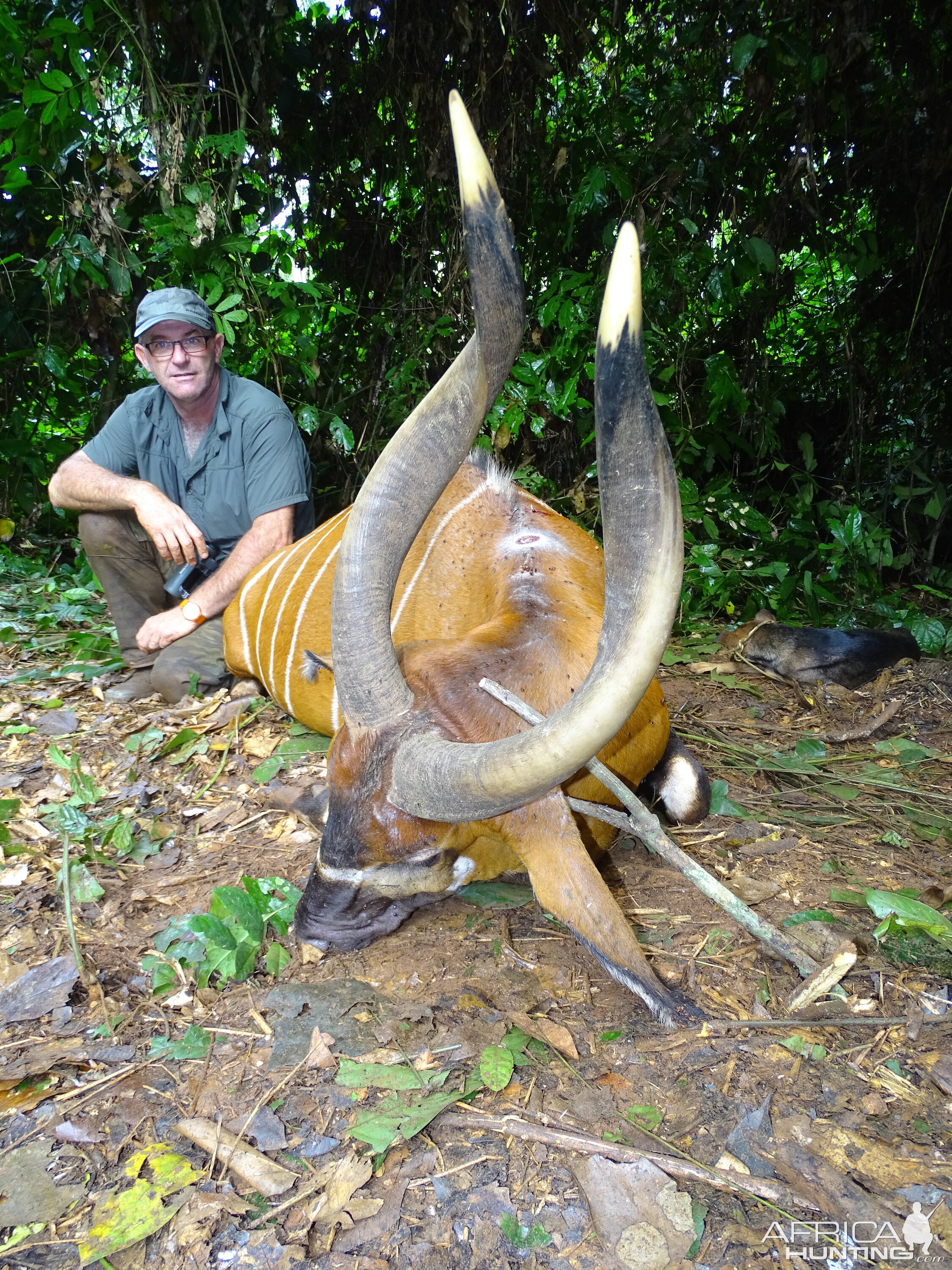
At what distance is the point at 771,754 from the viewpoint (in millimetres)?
3314

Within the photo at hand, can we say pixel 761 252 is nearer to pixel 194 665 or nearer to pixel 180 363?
pixel 180 363

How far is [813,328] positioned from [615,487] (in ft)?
19.2

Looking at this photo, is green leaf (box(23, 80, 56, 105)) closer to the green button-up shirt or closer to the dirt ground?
the green button-up shirt

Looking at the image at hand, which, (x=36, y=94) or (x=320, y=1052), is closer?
(x=320, y=1052)

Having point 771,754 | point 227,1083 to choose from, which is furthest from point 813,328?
point 227,1083

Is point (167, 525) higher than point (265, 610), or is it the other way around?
point (167, 525)

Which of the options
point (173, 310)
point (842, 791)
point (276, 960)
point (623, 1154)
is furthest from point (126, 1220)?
point (173, 310)

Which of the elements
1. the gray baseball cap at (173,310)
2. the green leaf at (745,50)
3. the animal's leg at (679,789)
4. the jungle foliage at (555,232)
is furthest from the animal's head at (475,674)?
the green leaf at (745,50)

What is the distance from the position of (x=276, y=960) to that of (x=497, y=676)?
0.90m

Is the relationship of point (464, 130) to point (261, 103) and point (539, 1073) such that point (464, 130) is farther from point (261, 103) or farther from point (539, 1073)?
point (261, 103)

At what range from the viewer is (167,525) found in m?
4.12

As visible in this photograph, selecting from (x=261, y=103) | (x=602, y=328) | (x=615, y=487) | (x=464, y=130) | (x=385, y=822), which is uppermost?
(x=261, y=103)

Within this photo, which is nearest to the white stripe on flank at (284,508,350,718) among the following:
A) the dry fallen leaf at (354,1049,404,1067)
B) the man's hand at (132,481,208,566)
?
the man's hand at (132,481,208,566)

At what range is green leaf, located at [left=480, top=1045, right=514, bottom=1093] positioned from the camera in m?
1.77
